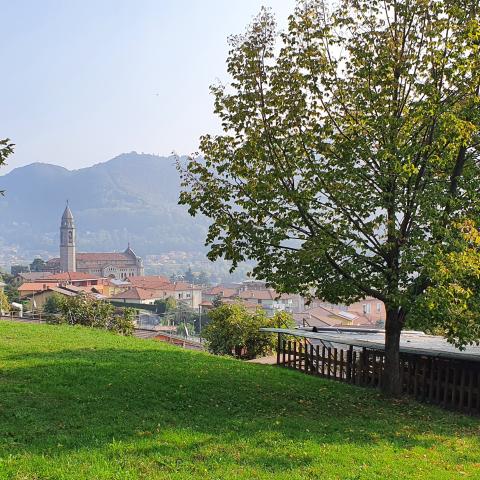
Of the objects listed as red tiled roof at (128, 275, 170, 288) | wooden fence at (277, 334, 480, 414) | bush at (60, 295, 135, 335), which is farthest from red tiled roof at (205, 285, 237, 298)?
wooden fence at (277, 334, 480, 414)

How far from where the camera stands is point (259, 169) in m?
12.3

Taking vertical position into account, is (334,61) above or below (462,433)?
above

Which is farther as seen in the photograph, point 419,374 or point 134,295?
point 134,295

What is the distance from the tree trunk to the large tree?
0.19 ft

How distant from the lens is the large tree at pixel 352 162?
10859 mm

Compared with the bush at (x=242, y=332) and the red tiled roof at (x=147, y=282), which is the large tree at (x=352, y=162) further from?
the red tiled roof at (x=147, y=282)

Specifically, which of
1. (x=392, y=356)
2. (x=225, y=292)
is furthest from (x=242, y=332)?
(x=225, y=292)

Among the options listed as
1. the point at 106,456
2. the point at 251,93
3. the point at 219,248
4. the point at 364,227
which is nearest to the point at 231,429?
the point at 106,456

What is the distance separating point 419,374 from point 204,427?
7.36 metres

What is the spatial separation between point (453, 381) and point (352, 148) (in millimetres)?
5988

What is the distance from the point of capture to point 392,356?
41.8 feet

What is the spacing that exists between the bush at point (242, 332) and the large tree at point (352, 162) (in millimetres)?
13201

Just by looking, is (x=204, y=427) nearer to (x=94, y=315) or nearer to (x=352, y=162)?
(x=352, y=162)

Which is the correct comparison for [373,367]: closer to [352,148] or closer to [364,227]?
[364,227]
